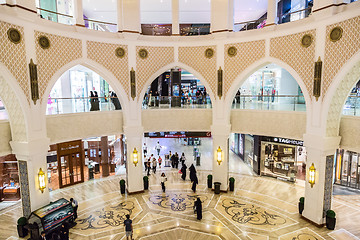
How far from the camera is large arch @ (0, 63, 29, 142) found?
315 inches

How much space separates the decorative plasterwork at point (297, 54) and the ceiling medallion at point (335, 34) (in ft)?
2.22

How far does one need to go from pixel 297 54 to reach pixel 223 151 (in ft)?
18.1

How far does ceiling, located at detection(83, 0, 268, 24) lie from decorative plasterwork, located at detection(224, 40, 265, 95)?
11.8 feet

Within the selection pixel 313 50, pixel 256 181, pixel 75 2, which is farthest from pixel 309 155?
pixel 75 2

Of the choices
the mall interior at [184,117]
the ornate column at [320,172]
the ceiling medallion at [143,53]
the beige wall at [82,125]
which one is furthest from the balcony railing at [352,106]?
the beige wall at [82,125]

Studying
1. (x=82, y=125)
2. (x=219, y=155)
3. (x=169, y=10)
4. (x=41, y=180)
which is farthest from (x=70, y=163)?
(x=169, y=10)

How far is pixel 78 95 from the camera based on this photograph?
16219 millimetres

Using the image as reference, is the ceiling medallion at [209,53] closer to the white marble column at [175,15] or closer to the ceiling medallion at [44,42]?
the white marble column at [175,15]

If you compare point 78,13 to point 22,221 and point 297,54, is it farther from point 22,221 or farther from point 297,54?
point 297,54

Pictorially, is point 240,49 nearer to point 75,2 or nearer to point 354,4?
point 354,4

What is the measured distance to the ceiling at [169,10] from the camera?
12.9m

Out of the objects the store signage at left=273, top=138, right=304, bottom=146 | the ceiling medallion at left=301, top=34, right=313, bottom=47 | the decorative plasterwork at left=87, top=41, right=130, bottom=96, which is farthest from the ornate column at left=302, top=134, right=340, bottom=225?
the decorative plasterwork at left=87, top=41, right=130, bottom=96

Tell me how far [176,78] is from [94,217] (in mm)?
10796

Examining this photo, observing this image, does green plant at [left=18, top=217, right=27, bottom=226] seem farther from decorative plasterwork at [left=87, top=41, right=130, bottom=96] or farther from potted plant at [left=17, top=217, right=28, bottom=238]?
decorative plasterwork at [left=87, top=41, right=130, bottom=96]
